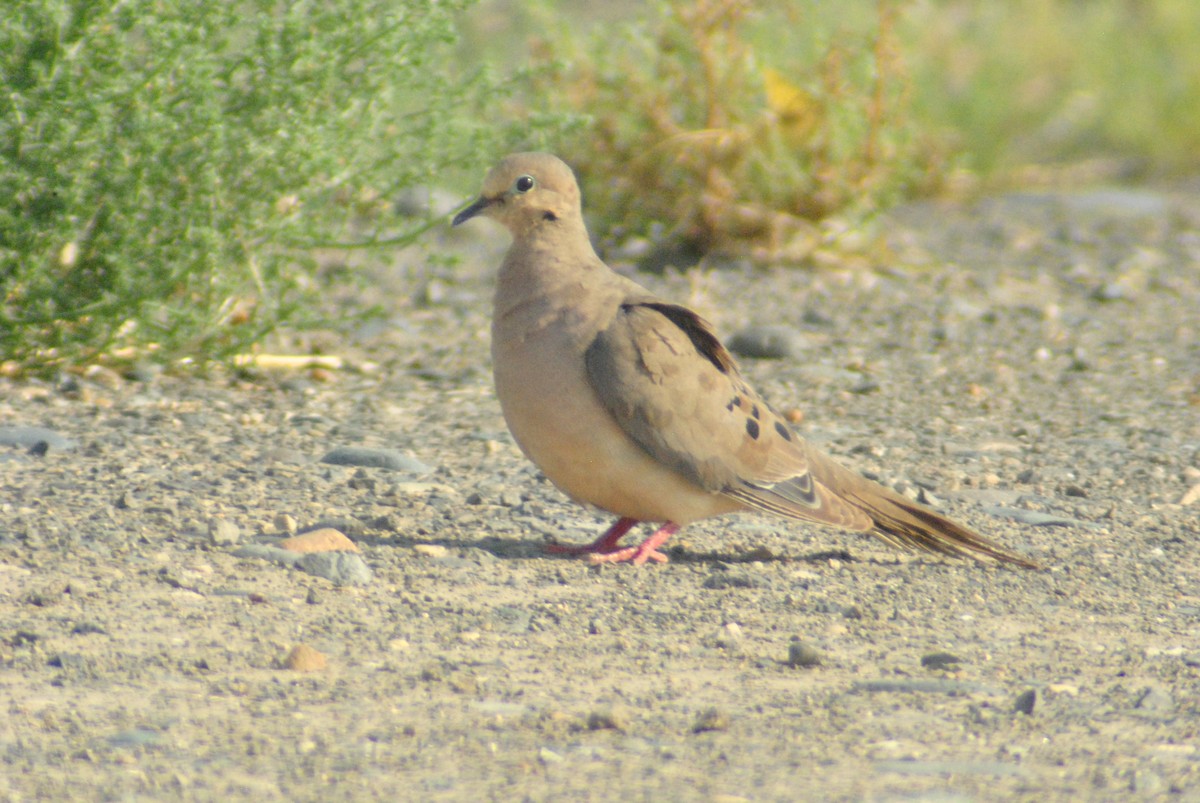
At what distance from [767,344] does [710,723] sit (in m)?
3.96

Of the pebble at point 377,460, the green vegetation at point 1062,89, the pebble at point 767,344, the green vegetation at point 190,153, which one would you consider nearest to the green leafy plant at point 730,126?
the pebble at point 767,344

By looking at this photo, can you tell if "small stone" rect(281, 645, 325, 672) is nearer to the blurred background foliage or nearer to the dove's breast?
the dove's breast

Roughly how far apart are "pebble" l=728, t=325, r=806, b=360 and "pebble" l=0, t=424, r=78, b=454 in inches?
119

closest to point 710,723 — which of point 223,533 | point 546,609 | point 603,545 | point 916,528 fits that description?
point 546,609

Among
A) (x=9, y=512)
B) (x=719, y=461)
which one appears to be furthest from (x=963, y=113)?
(x=9, y=512)

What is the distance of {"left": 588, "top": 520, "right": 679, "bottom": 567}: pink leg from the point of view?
398 cm

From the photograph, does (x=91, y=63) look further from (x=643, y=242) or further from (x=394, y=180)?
(x=643, y=242)

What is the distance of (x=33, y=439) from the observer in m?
4.75

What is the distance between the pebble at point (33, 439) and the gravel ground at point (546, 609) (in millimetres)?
10

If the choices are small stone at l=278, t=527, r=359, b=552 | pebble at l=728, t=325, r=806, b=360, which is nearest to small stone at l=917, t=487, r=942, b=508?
small stone at l=278, t=527, r=359, b=552

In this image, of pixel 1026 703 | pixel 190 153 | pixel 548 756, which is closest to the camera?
pixel 548 756

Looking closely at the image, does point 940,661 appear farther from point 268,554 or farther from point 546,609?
point 268,554

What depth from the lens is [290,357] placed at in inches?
243

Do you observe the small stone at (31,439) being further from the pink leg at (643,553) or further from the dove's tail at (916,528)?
the dove's tail at (916,528)
